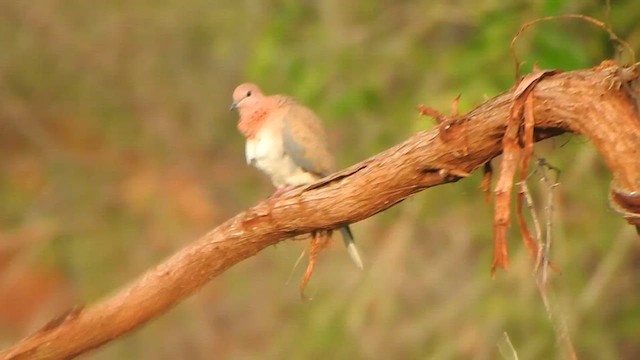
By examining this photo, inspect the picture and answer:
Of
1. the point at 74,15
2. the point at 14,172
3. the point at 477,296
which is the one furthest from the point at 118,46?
the point at 477,296

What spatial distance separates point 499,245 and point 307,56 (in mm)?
1297

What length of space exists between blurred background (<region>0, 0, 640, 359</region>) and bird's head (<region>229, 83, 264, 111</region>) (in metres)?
0.32

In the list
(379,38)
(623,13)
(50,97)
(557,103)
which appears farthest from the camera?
(50,97)

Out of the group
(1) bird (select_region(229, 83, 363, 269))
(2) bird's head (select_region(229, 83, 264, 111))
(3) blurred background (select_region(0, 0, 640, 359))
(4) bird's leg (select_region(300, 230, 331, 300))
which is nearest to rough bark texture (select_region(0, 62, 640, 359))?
(4) bird's leg (select_region(300, 230, 331, 300))

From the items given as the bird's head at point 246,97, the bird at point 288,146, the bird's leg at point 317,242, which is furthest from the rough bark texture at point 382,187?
the bird's head at point 246,97

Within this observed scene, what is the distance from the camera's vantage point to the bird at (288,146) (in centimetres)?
111

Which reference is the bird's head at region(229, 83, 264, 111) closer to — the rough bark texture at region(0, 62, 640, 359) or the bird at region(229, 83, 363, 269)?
the bird at region(229, 83, 363, 269)

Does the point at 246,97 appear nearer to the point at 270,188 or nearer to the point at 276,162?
the point at 276,162

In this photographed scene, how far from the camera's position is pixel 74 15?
257 cm

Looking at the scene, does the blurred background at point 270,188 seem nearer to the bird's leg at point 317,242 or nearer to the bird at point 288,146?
the bird at point 288,146

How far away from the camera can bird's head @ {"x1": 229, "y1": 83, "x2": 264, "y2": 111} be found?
1.19 meters

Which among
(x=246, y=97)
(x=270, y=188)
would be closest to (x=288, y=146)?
(x=246, y=97)

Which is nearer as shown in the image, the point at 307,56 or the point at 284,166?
the point at 284,166

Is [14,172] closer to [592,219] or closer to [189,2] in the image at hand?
[189,2]
